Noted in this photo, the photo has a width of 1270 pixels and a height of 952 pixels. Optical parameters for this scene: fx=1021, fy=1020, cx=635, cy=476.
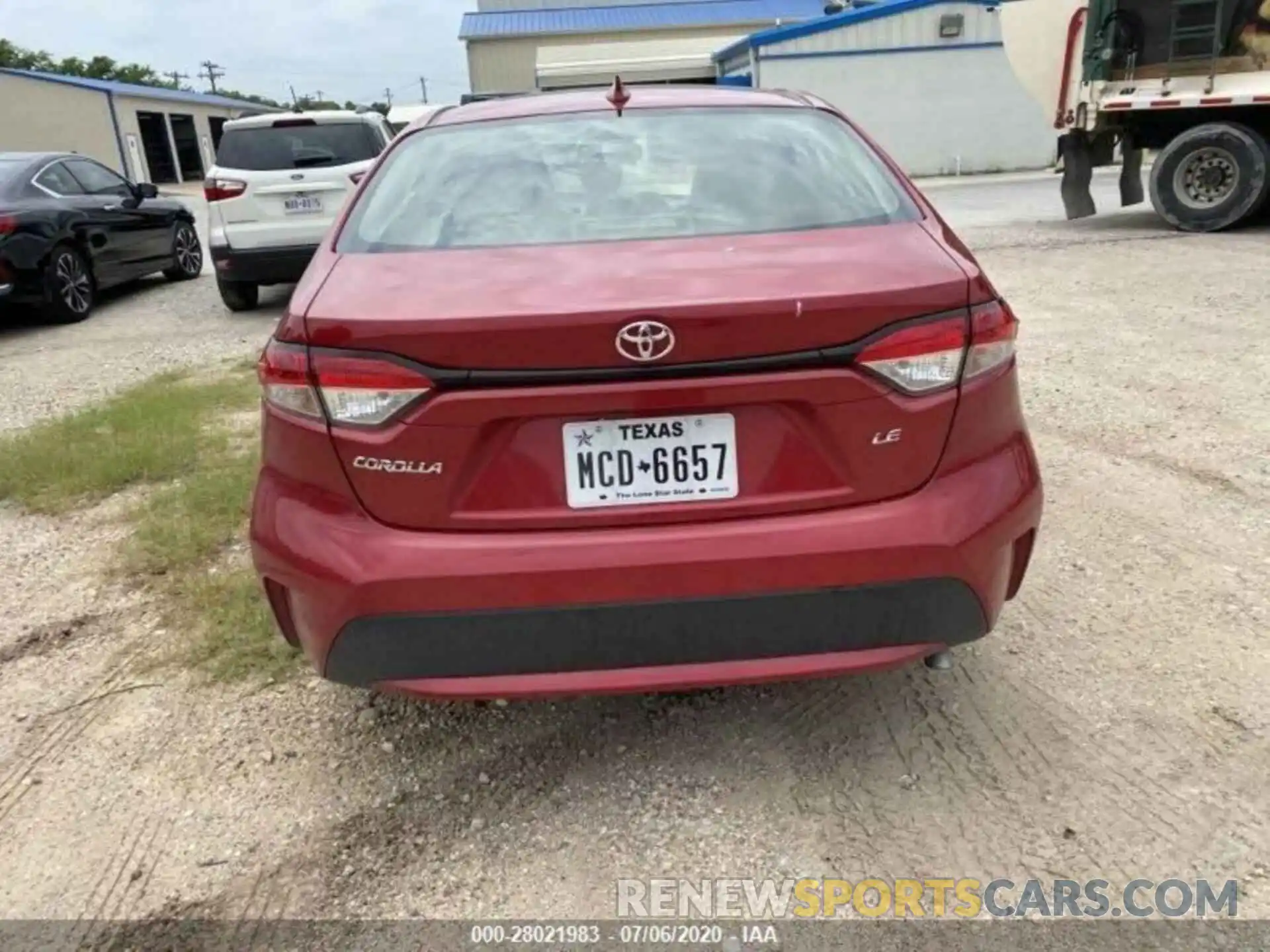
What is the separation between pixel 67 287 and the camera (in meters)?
9.34

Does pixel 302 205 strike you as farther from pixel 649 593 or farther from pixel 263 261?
pixel 649 593

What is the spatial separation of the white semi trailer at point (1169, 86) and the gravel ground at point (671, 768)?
8.51 meters

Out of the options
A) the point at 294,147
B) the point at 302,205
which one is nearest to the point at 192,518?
the point at 302,205

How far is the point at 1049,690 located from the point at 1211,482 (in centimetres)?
190

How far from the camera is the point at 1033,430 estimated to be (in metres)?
5.01

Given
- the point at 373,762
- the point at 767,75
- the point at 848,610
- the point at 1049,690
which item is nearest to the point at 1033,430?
the point at 1049,690

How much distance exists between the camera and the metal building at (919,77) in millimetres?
22516

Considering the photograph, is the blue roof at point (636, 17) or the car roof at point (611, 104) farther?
the blue roof at point (636, 17)

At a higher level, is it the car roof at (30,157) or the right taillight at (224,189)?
the car roof at (30,157)

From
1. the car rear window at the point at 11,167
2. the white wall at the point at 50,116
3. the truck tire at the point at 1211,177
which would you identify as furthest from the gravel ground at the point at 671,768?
the white wall at the point at 50,116

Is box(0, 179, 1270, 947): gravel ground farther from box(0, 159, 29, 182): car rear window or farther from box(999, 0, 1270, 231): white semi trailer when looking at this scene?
box(999, 0, 1270, 231): white semi trailer

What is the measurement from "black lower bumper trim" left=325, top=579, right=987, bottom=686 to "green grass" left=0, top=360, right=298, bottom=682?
1.15 metres

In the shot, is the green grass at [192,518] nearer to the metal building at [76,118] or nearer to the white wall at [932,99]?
the white wall at [932,99]

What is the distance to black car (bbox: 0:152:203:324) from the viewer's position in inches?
343
